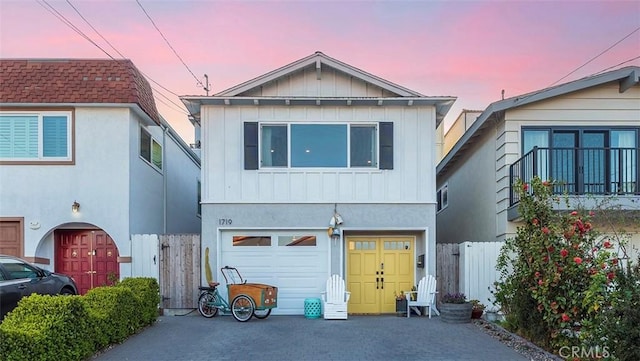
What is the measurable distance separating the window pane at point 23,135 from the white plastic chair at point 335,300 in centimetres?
805

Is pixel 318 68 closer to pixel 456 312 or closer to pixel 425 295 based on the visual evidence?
pixel 425 295

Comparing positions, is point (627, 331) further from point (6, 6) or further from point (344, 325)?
point (6, 6)

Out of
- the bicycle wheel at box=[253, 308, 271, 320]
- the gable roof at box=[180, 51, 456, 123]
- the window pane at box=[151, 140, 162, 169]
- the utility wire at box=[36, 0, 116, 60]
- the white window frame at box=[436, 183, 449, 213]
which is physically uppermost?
the utility wire at box=[36, 0, 116, 60]

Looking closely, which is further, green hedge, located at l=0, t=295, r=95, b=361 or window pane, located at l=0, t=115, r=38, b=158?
window pane, located at l=0, t=115, r=38, b=158

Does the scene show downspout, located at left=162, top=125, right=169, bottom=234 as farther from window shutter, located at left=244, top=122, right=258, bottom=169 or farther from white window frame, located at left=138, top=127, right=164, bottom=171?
window shutter, located at left=244, top=122, right=258, bottom=169

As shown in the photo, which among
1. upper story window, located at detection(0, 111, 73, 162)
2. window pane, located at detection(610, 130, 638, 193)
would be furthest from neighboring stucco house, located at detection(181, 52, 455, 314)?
window pane, located at detection(610, 130, 638, 193)

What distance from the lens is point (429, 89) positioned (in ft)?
53.4

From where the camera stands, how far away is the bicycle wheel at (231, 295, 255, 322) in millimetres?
10805

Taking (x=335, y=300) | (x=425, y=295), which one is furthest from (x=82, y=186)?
(x=425, y=295)

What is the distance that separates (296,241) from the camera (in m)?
12.3

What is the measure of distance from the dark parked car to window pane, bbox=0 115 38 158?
133 inches

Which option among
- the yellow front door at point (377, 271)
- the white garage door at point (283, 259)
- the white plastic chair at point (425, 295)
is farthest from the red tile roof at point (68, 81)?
the white plastic chair at point (425, 295)

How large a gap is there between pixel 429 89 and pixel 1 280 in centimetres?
1310

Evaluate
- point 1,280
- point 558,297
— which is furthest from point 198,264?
point 558,297
